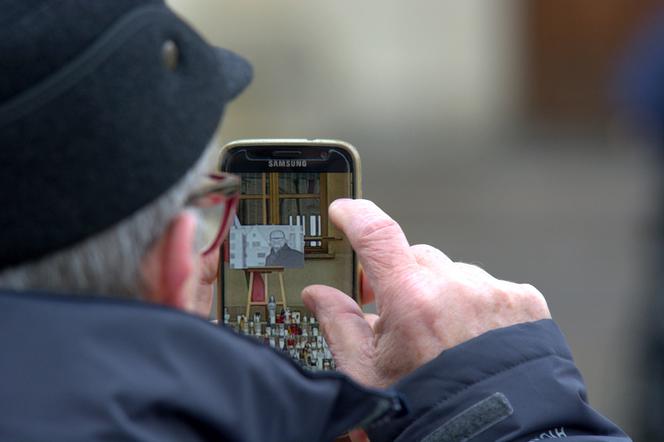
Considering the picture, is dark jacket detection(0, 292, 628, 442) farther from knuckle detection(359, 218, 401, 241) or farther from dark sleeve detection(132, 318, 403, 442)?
knuckle detection(359, 218, 401, 241)

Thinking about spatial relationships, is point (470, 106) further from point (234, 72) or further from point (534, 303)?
point (234, 72)

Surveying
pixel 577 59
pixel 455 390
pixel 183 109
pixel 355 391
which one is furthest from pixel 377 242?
pixel 577 59

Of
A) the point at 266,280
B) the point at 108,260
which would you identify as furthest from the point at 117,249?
the point at 266,280

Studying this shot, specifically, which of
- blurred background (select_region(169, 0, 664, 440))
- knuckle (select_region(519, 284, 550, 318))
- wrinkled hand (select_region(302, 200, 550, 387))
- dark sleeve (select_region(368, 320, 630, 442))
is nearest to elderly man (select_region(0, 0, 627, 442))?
dark sleeve (select_region(368, 320, 630, 442))

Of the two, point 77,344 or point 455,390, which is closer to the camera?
point 77,344

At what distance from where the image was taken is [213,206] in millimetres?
1260

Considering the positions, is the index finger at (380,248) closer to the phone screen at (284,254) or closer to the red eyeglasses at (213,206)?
the phone screen at (284,254)

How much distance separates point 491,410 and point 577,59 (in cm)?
1278

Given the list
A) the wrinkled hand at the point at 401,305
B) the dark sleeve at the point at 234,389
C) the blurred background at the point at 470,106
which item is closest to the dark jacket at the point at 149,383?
the dark sleeve at the point at 234,389

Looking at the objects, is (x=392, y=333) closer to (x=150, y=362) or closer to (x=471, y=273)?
(x=471, y=273)

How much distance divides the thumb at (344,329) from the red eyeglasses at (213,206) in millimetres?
378

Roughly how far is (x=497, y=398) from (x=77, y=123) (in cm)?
71

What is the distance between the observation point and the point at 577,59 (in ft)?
44.7

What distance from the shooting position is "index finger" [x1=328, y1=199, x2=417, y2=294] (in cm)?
162
